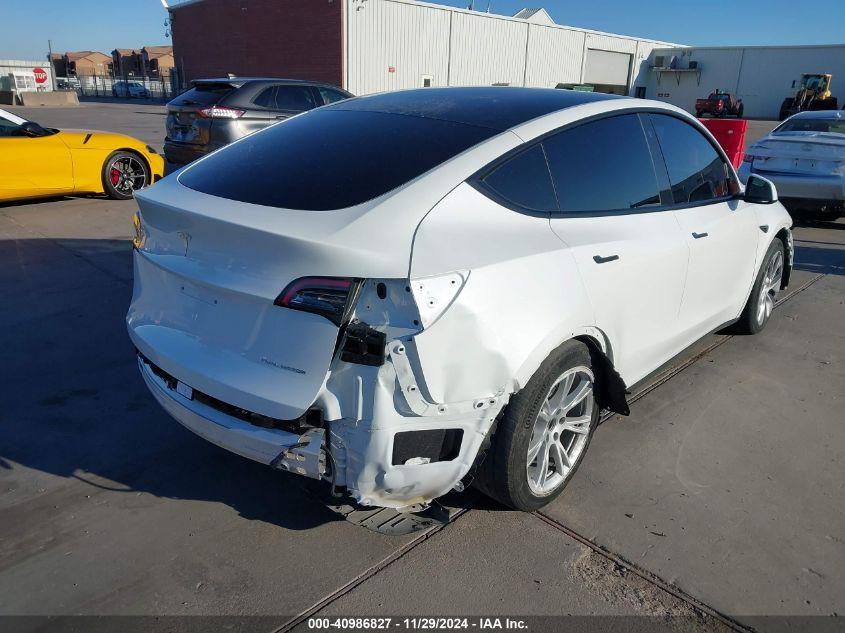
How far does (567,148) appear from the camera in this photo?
2953mm

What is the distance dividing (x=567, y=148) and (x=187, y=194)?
1.66 metres

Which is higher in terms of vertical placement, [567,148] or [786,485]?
[567,148]

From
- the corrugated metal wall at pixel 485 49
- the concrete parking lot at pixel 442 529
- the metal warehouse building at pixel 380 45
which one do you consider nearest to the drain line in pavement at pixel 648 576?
the concrete parking lot at pixel 442 529

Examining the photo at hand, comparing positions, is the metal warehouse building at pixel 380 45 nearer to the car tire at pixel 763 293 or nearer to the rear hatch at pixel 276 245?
the car tire at pixel 763 293

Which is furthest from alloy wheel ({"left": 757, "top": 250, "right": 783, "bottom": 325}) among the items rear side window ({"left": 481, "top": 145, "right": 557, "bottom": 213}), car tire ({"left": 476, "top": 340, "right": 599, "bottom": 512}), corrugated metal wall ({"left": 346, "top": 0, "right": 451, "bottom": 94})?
corrugated metal wall ({"left": 346, "top": 0, "right": 451, "bottom": 94})

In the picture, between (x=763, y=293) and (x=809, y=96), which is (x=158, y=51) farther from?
(x=763, y=293)

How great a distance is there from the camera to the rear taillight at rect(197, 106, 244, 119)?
9836mm

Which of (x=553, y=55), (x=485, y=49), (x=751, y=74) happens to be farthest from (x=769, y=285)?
(x=751, y=74)

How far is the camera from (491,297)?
7.55 ft

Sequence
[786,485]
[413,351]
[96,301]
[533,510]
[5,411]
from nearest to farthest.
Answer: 1. [413,351]
2. [533,510]
3. [786,485]
4. [5,411]
5. [96,301]

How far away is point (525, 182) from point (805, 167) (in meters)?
7.61

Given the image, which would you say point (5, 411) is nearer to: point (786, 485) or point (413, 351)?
point (413, 351)

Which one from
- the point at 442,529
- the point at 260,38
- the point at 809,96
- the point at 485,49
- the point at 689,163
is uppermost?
the point at 260,38

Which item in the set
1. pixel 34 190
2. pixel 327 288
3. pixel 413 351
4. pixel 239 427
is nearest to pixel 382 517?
pixel 239 427
